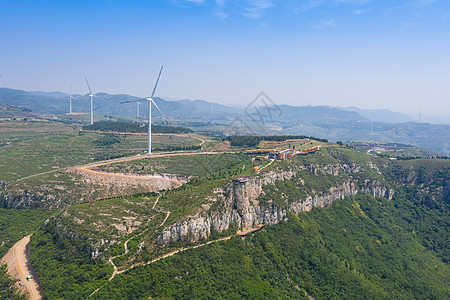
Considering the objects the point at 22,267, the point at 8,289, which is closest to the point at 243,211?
the point at 22,267

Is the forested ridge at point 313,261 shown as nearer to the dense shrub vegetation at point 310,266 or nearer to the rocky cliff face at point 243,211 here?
the dense shrub vegetation at point 310,266

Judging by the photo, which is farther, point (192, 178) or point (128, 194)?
point (192, 178)

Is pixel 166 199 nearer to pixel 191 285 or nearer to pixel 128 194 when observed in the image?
pixel 128 194

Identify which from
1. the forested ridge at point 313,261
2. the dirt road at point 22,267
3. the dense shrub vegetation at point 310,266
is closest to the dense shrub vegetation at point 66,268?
the forested ridge at point 313,261

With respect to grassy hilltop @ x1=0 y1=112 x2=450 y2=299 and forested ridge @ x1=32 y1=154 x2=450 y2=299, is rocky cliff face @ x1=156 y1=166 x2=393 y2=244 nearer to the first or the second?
grassy hilltop @ x1=0 y1=112 x2=450 y2=299

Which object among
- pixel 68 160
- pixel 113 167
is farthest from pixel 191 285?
pixel 68 160

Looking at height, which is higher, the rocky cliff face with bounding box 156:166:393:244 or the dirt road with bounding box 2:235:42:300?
the rocky cliff face with bounding box 156:166:393:244

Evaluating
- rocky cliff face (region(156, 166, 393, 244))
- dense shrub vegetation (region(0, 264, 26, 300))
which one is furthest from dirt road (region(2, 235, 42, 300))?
rocky cliff face (region(156, 166, 393, 244))
